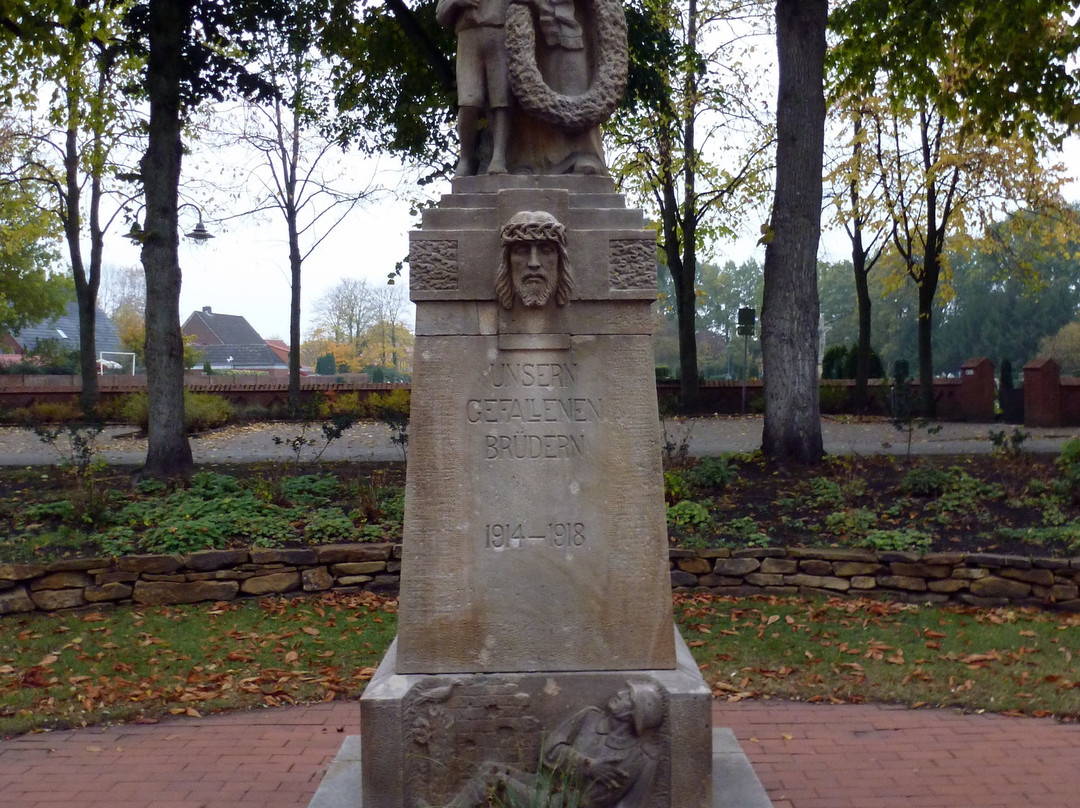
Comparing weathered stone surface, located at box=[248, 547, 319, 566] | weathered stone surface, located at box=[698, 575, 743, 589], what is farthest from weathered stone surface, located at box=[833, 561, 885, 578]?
weathered stone surface, located at box=[248, 547, 319, 566]

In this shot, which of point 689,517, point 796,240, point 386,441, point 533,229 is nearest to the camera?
point 533,229

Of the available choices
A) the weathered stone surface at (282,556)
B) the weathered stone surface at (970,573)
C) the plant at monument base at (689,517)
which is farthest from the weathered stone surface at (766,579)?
the weathered stone surface at (282,556)

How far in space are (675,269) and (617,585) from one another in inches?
957

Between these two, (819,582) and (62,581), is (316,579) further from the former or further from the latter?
(819,582)

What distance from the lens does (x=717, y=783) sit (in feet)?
14.4

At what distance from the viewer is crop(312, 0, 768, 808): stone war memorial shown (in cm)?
404

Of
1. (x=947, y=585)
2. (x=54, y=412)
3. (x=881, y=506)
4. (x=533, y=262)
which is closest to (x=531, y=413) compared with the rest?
(x=533, y=262)

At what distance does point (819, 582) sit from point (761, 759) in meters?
3.95

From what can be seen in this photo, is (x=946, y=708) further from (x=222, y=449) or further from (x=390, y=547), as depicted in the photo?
(x=222, y=449)

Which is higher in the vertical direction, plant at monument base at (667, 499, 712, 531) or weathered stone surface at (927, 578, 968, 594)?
plant at monument base at (667, 499, 712, 531)

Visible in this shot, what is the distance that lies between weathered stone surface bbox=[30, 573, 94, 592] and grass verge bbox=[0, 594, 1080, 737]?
0.28 metres

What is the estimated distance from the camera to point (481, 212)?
4117mm

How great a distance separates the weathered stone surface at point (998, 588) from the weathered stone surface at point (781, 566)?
1510 millimetres

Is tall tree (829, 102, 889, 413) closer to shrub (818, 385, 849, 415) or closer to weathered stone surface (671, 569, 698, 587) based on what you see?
shrub (818, 385, 849, 415)
